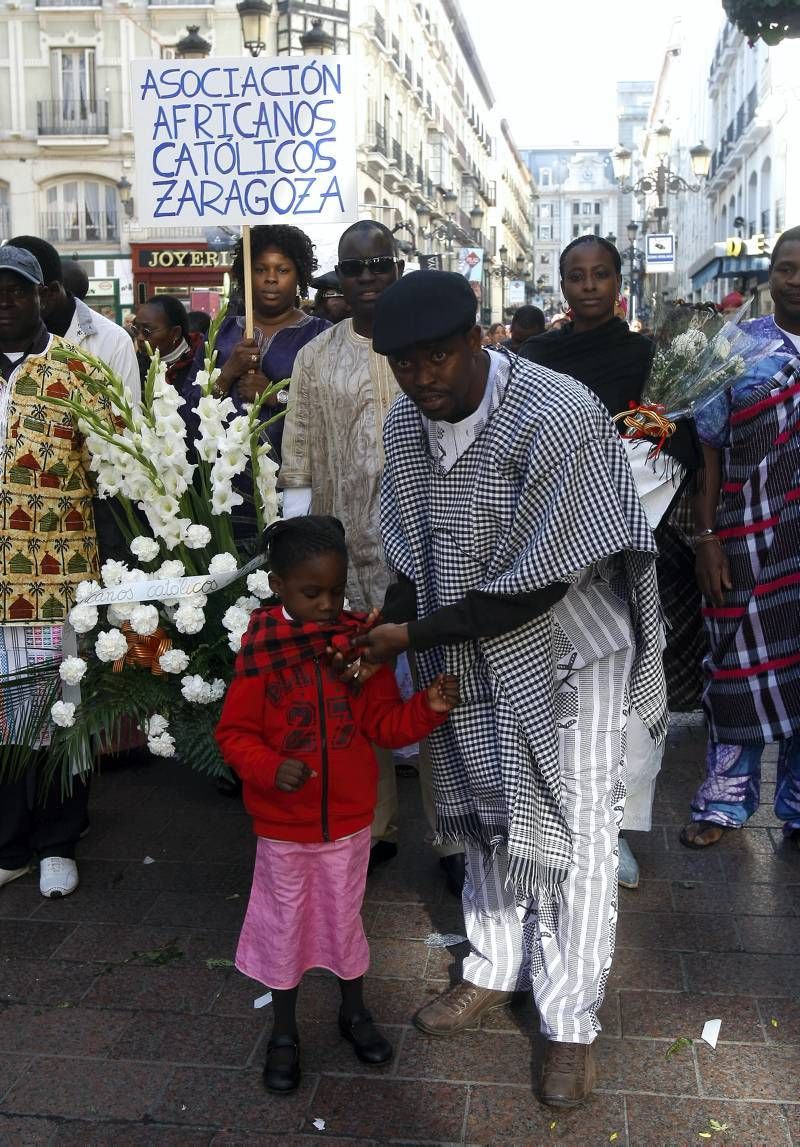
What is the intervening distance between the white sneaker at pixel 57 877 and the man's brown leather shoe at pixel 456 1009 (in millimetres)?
1466

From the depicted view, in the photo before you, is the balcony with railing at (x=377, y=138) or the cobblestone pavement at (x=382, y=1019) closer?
the cobblestone pavement at (x=382, y=1019)

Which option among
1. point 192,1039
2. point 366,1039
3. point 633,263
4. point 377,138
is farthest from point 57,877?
point 377,138

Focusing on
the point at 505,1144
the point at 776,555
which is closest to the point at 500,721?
the point at 505,1144

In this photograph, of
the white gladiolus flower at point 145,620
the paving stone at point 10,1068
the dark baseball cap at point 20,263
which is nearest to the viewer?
the paving stone at point 10,1068

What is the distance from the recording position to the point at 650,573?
308 cm

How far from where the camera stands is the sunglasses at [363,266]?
4.14 meters

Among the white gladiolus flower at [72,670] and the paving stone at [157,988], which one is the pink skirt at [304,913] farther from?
the white gladiolus flower at [72,670]

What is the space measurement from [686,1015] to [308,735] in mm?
1313

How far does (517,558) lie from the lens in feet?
9.32

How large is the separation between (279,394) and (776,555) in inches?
71.8

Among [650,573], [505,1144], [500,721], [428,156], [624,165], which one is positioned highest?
[428,156]

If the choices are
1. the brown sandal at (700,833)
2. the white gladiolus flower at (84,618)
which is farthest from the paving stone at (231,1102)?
the brown sandal at (700,833)

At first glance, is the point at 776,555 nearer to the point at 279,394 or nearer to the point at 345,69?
the point at 279,394

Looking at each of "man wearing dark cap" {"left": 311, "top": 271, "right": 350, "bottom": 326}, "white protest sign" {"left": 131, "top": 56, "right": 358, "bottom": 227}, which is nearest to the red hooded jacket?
"white protest sign" {"left": 131, "top": 56, "right": 358, "bottom": 227}
